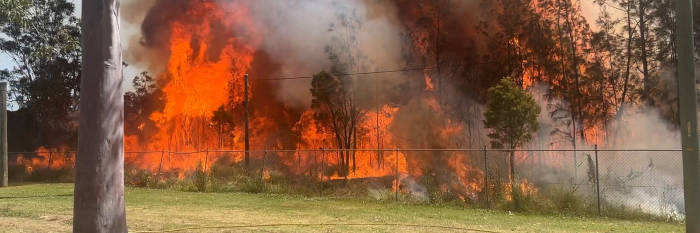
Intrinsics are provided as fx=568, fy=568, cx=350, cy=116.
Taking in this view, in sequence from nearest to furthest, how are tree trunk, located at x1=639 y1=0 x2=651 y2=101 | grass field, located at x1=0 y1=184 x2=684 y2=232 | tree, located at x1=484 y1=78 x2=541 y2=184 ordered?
1. grass field, located at x1=0 y1=184 x2=684 y2=232
2. tree, located at x1=484 y1=78 x2=541 y2=184
3. tree trunk, located at x1=639 y1=0 x2=651 y2=101

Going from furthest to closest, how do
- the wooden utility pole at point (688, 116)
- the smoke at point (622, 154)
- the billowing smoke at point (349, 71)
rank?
the billowing smoke at point (349, 71) → the smoke at point (622, 154) → the wooden utility pole at point (688, 116)

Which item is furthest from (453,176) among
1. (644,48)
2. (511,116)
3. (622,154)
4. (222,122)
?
(222,122)

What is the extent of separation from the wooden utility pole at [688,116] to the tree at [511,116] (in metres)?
20.5

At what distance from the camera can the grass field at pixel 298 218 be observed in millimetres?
12836

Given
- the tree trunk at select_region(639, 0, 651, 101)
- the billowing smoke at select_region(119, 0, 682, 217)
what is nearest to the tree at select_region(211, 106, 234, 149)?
the billowing smoke at select_region(119, 0, 682, 217)

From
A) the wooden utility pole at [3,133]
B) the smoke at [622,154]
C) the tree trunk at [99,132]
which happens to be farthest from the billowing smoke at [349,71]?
the tree trunk at [99,132]

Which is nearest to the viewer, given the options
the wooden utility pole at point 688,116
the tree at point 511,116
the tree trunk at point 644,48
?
the wooden utility pole at point 688,116

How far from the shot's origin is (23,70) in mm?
48938

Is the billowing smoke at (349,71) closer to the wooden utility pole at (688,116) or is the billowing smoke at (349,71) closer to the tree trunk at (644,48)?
the tree trunk at (644,48)

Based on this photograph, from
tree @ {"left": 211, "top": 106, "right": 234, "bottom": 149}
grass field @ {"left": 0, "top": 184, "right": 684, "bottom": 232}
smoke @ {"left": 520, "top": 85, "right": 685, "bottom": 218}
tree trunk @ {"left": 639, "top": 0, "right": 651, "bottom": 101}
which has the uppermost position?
tree trunk @ {"left": 639, "top": 0, "right": 651, "bottom": 101}

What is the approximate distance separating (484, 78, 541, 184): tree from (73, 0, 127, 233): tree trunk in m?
25.4

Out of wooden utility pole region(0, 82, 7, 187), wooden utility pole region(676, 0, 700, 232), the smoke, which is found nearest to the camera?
wooden utility pole region(676, 0, 700, 232)

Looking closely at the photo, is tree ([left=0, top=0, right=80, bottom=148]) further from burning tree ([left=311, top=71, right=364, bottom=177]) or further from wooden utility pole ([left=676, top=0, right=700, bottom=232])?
wooden utility pole ([left=676, top=0, right=700, bottom=232])

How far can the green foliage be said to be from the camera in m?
30.6
